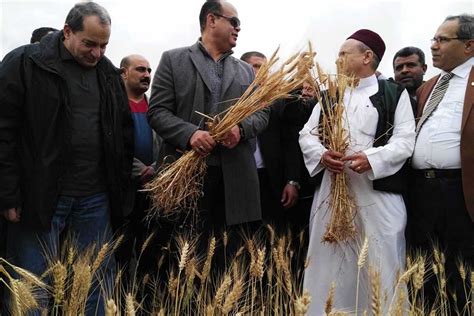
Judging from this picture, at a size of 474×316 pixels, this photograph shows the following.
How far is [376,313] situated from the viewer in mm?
1608

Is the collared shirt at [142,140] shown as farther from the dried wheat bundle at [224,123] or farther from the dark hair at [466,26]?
the dark hair at [466,26]

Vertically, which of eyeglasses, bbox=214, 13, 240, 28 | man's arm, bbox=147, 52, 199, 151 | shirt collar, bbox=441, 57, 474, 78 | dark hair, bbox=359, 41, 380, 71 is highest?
eyeglasses, bbox=214, 13, 240, 28

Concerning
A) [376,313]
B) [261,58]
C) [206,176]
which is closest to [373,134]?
[206,176]

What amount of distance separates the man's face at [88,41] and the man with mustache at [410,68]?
2415 millimetres

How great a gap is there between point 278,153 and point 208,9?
1.05 m

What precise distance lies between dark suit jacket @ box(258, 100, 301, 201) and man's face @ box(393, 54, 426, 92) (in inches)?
44.5

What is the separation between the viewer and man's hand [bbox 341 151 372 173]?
338cm

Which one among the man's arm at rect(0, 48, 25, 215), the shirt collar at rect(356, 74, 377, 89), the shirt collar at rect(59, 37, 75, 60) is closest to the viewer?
the man's arm at rect(0, 48, 25, 215)

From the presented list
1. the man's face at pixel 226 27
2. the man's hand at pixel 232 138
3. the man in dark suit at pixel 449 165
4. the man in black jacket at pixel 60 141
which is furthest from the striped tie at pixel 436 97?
the man in black jacket at pixel 60 141

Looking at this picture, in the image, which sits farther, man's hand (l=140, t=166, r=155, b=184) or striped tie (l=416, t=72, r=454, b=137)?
man's hand (l=140, t=166, r=155, b=184)

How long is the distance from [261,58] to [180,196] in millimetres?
1982

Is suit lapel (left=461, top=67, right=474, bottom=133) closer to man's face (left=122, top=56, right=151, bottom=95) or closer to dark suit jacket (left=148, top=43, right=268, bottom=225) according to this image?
dark suit jacket (left=148, top=43, right=268, bottom=225)

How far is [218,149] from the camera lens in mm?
3510

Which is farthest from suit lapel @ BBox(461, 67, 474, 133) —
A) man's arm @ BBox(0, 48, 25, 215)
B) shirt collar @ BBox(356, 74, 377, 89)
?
man's arm @ BBox(0, 48, 25, 215)
